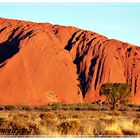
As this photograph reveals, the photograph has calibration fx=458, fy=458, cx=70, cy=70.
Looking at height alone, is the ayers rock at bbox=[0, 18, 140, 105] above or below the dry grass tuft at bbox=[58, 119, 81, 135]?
above

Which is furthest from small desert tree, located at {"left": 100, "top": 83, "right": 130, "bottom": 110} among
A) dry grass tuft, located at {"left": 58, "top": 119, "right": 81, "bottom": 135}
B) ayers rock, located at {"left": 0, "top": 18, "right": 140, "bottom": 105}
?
dry grass tuft, located at {"left": 58, "top": 119, "right": 81, "bottom": 135}

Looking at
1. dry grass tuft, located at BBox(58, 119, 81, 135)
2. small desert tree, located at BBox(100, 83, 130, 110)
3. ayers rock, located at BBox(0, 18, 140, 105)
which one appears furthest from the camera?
ayers rock, located at BBox(0, 18, 140, 105)

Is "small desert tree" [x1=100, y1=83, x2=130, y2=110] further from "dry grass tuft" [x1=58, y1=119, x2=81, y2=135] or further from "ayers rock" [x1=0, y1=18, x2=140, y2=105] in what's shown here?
"dry grass tuft" [x1=58, y1=119, x2=81, y2=135]

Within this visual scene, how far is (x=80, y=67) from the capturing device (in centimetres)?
8788

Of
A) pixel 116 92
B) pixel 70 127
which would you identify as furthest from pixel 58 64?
pixel 70 127

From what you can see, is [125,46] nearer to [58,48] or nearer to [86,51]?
[86,51]

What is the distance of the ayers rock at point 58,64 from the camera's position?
2943 inches

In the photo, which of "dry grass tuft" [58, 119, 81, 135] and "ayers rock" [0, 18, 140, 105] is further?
"ayers rock" [0, 18, 140, 105]

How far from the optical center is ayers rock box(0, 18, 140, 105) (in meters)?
74.8

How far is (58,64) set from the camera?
8131 centimetres

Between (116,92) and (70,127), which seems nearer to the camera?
(70,127)

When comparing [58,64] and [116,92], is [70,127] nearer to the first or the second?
[116,92]

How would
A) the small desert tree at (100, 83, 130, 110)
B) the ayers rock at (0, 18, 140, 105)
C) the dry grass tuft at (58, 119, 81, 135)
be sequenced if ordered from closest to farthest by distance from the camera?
1. the dry grass tuft at (58, 119, 81, 135)
2. the small desert tree at (100, 83, 130, 110)
3. the ayers rock at (0, 18, 140, 105)

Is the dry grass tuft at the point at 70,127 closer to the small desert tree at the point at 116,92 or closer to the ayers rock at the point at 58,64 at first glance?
the small desert tree at the point at 116,92
